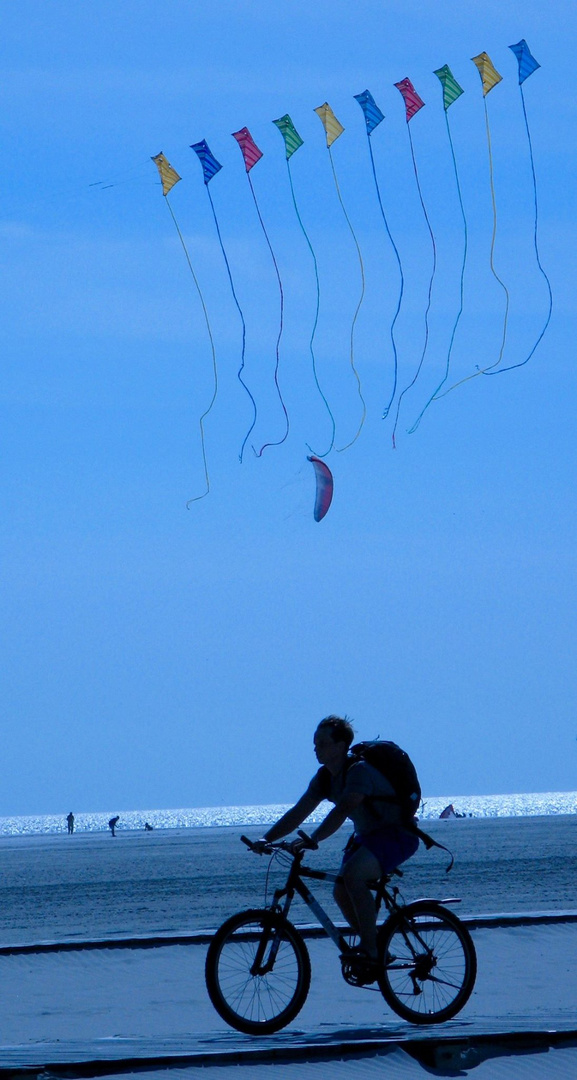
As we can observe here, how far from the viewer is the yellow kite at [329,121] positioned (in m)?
13.1

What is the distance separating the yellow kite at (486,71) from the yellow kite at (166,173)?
111 inches

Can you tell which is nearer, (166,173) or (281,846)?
(281,846)

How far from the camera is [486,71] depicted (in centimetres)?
1266

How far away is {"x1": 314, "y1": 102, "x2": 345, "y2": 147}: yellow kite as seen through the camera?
13146mm

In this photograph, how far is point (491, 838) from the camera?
176 feet

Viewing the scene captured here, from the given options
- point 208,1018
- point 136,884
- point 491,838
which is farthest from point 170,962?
point 491,838

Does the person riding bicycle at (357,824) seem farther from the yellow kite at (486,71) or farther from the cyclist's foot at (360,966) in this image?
the yellow kite at (486,71)

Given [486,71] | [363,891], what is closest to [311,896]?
[363,891]

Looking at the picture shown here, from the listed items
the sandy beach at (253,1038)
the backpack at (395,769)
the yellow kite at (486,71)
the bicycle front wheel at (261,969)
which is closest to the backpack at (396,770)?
the backpack at (395,769)

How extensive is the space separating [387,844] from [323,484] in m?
10.2

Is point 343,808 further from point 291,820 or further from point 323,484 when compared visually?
point 323,484

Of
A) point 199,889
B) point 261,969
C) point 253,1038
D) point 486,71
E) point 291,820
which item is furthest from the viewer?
point 199,889

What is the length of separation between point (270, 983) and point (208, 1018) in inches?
19.9

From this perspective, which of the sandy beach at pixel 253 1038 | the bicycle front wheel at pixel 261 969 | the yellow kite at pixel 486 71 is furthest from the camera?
the yellow kite at pixel 486 71
